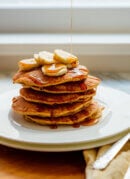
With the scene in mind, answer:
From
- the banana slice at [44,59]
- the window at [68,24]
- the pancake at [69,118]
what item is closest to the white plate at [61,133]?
the pancake at [69,118]

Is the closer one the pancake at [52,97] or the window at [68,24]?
the pancake at [52,97]

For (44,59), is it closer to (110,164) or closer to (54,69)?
(54,69)

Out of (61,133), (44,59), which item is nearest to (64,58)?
(44,59)

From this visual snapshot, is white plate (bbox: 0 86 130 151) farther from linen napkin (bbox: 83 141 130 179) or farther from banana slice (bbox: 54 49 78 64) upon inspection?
banana slice (bbox: 54 49 78 64)

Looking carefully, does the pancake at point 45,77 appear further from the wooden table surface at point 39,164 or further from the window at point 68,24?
the window at point 68,24

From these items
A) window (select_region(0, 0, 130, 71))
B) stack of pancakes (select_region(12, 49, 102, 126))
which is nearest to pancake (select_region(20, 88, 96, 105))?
stack of pancakes (select_region(12, 49, 102, 126))
